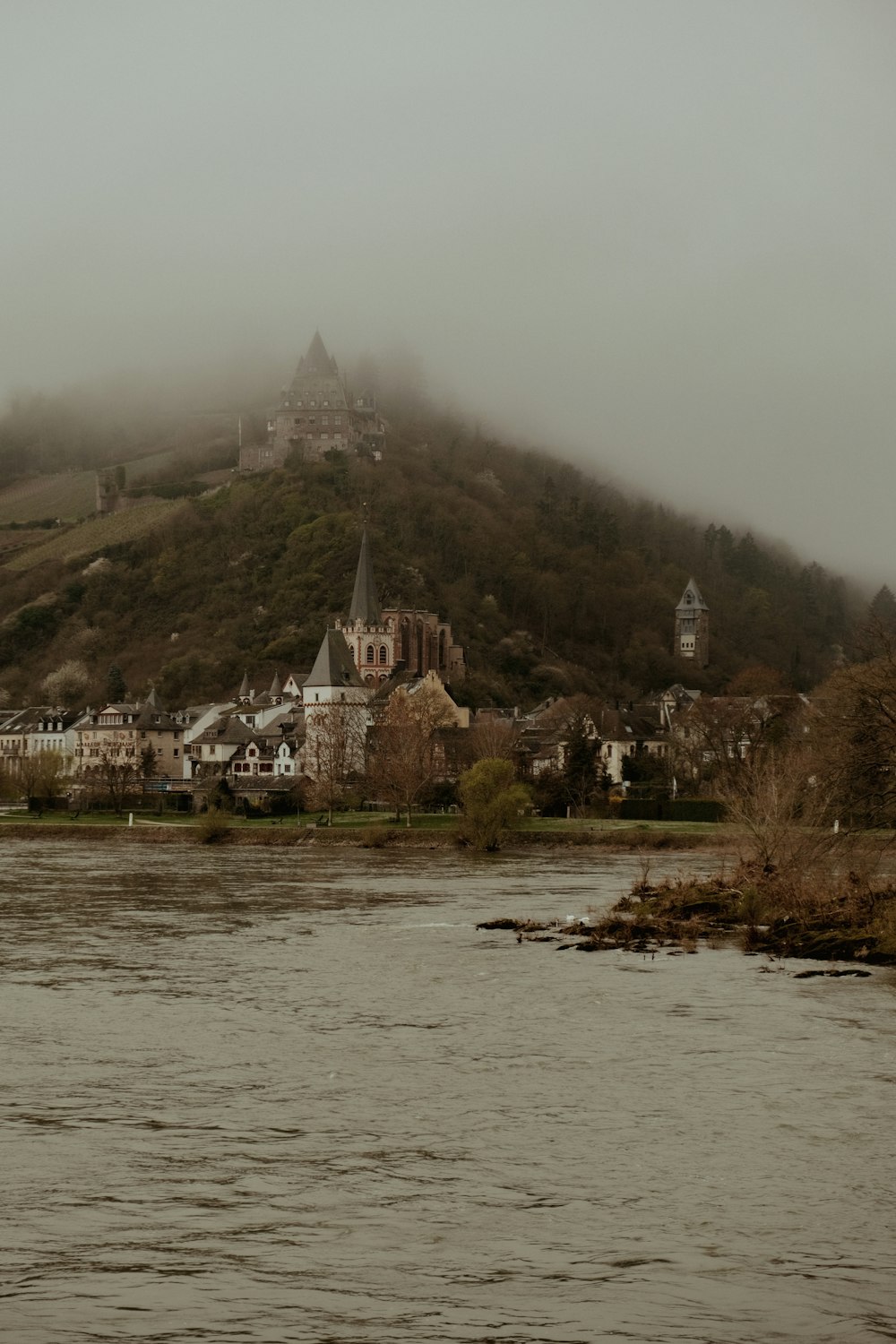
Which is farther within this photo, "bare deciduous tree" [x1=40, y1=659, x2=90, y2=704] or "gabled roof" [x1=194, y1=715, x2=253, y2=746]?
"bare deciduous tree" [x1=40, y1=659, x2=90, y2=704]

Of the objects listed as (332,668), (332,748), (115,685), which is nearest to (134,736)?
(332,668)

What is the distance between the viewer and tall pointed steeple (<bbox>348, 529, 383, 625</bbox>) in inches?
6983

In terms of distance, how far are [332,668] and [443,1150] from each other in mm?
134355

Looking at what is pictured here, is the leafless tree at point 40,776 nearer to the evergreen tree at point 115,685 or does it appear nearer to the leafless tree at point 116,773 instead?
the leafless tree at point 116,773

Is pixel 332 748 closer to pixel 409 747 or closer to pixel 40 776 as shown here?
pixel 409 747

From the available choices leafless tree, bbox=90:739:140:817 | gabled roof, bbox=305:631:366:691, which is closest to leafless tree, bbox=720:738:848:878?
leafless tree, bbox=90:739:140:817

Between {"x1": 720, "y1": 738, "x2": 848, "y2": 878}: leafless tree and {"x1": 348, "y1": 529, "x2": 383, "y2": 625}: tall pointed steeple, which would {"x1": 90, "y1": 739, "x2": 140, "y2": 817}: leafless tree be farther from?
{"x1": 720, "y1": 738, "x2": 848, "y2": 878}: leafless tree

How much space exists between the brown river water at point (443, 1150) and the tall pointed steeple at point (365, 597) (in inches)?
5491

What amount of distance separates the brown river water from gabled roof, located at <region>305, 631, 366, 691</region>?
11469 cm

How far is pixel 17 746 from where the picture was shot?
171875 millimetres

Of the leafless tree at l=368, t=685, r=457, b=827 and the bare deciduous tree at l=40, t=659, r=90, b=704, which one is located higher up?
the bare deciduous tree at l=40, t=659, r=90, b=704

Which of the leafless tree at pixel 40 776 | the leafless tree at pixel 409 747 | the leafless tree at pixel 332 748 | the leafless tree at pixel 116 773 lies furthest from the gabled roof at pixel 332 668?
the leafless tree at pixel 40 776

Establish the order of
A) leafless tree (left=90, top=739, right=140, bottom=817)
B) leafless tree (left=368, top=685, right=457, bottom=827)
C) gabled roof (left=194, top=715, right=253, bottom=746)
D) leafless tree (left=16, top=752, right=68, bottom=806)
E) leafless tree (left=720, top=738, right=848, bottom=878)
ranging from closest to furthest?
leafless tree (left=720, top=738, right=848, bottom=878)
leafless tree (left=368, top=685, right=457, bottom=827)
leafless tree (left=90, top=739, right=140, bottom=817)
leafless tree (left=16, top=752, right=68, bottom=806)
gabled roof (left=194, top=715, right=253, bottom=746)

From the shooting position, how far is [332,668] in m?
154
